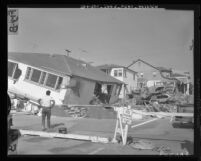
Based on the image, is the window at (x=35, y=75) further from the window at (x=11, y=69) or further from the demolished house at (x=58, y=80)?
the window at (x=11, y=69)

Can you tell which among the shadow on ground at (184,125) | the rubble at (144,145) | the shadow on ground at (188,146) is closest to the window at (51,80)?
the rubble at (144,145)

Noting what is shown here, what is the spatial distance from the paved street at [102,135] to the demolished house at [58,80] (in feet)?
1.28

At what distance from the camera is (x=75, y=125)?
18.9 ft

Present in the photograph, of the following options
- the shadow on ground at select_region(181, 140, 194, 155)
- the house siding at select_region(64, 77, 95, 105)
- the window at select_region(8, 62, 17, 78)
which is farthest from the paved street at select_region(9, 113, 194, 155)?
the window at select_region(8, 62, 17, 78)

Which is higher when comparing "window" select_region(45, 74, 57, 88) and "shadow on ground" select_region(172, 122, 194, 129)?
Answer: "window" select_region(45, 74, 57, 88)

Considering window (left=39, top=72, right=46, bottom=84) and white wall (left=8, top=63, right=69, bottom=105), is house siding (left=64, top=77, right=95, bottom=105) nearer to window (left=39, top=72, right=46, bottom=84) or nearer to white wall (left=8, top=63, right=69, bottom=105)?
white wall (left=8, top=63, right=69, bottom=105)

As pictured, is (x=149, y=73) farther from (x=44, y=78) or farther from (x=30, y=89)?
(x=30, y=89)

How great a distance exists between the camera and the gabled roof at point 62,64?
5676 mm

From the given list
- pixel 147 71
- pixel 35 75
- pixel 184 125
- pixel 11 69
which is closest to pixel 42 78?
pixel 35 75

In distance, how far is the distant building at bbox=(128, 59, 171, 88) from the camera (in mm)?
5656

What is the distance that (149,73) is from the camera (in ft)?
18.7

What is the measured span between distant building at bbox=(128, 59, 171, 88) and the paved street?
65 centimetres
